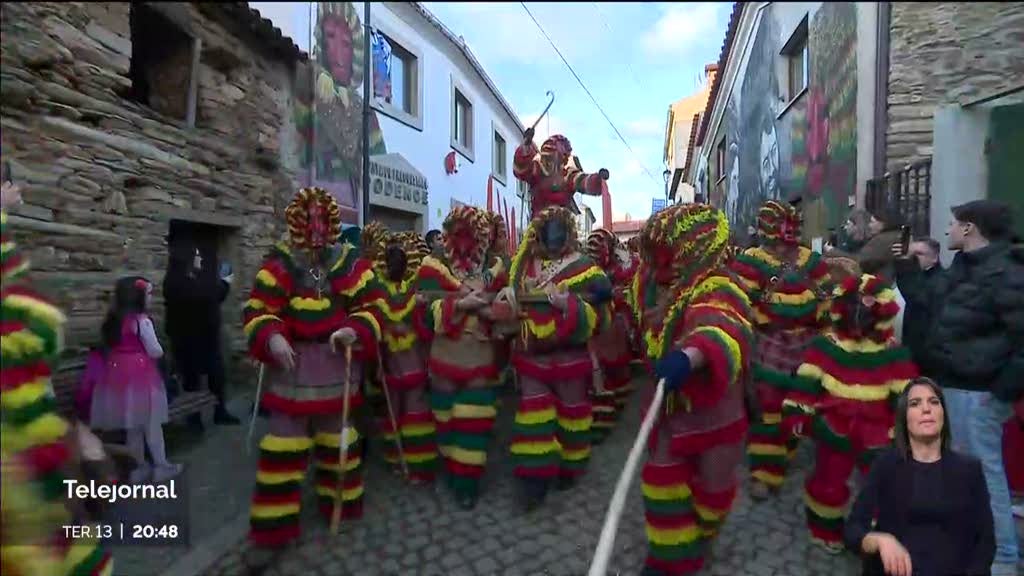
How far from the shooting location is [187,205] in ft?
11.6

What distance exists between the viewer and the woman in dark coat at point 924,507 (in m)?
2.30

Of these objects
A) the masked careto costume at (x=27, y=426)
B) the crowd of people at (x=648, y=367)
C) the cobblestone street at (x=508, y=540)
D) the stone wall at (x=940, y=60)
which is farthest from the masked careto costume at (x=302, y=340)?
the stone wall at (x=940, y=60)

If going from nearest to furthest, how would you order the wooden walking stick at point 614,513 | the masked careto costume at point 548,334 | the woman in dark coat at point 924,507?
1. the wooden walking stick at point 614,513
2. the woman in dark coat at point 924,507
3. the masked careto costume at point 548,334

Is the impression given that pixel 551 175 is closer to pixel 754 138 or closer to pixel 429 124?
pixel 429 124

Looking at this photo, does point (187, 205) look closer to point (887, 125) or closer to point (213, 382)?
point (213, 382)

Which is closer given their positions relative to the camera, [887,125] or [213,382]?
[887,125]

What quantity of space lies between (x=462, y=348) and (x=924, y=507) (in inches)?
99.2

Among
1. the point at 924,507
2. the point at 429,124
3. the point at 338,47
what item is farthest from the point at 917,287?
the point at 338,47

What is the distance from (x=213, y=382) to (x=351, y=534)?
1361mm

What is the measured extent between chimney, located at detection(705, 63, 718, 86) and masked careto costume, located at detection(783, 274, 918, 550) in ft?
4.31

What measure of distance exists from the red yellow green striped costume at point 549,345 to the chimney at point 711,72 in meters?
1.35

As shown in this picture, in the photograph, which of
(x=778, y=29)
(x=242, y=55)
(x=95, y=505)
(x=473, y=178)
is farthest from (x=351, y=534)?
(x=778, y=29)

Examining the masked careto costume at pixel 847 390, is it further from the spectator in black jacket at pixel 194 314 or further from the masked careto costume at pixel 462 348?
the spectator in black jacket at pixel 194 314

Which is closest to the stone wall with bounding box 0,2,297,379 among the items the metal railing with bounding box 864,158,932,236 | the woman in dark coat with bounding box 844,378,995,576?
the woman in dark coat with bounding box 844,378,995,576
